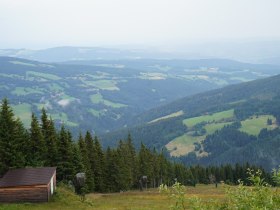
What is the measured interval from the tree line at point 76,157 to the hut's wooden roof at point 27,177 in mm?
5721

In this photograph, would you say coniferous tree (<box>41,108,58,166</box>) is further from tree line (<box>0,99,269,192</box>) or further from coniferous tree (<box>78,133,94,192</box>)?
coniferous tree (<box>78,133,94,192</box>)

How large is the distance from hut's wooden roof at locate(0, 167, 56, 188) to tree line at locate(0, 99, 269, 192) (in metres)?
5.72

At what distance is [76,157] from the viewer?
7538 centimetres

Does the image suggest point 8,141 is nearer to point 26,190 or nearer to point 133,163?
point 26,190

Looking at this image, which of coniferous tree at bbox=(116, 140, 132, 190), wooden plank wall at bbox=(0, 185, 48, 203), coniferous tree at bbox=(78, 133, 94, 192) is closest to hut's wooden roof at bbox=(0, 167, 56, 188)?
wooden plank wall at bbox=(0, 185, 48, 203)

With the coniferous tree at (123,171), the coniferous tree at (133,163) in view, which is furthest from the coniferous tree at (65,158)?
the coniferous tree at (133,163)

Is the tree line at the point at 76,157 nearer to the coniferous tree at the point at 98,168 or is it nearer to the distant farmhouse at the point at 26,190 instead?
the coniferous tree at the point at 98,168

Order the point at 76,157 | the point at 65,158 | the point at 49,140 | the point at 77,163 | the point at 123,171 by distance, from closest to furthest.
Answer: the point at 49,140 → the point at 65,158 → the point at 77,163 → the point at 76,157 → the point at 123,171

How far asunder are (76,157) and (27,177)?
19.1m

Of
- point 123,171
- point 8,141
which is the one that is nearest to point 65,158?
point 8,141

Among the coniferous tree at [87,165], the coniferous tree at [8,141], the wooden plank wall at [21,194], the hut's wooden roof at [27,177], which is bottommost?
the coniferous tree at [87,165]

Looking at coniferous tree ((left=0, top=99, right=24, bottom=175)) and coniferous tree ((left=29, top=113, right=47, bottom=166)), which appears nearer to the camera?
coniferous tree ((left=0, top=99, right=24, bottom=175))

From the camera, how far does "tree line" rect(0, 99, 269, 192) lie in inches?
2566

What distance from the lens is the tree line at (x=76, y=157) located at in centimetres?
6519
